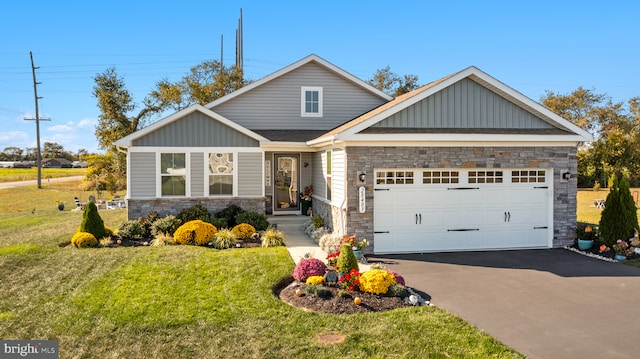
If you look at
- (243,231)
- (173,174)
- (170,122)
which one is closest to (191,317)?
(243,231)

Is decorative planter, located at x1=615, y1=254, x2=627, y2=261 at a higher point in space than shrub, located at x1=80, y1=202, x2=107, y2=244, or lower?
lower

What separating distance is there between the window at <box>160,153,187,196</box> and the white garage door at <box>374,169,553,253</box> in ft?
21.5

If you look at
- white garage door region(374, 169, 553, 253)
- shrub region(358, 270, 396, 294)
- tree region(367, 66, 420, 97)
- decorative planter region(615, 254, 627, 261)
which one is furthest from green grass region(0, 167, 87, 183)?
decorative planter region(615, 254, 627, 261)

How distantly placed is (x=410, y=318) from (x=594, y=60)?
22.7 meters

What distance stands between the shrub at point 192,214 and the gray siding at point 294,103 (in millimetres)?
4371

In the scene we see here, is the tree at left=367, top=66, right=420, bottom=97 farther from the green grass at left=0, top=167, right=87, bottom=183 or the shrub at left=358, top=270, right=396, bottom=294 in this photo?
the green grass at left=0, top=167, right=87, bottom=183

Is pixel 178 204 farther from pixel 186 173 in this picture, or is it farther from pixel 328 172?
pixel 328 172

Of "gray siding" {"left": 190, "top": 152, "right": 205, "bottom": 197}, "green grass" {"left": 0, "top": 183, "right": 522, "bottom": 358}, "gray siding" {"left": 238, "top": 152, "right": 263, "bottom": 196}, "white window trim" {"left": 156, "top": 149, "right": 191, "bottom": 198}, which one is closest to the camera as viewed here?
"green grass" {"left": 0, "top": 183, "right": 522, "bottom": 358}

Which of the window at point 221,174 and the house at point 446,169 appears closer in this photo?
the house at point 446,169

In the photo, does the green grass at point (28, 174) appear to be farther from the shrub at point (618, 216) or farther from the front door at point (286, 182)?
the shrub at point (618, 216)

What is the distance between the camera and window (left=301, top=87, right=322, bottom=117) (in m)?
17.9

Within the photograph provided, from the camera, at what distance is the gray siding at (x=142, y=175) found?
14.4 metres

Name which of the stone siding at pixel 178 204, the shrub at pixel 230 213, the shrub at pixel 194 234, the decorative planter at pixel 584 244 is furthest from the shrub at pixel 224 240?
the decorative planter at pixel 584 244

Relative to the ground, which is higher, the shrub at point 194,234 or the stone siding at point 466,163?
the stone siding at point 466,163
